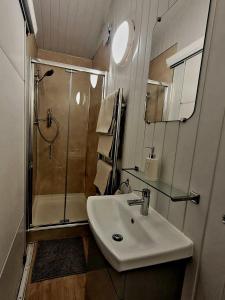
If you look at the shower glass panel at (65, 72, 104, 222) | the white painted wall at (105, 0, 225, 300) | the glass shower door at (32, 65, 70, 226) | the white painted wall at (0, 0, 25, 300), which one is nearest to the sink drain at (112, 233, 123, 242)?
the white painted wall at (105, 0, 225, 300)

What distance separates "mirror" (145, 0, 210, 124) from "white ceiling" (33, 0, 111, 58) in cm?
124

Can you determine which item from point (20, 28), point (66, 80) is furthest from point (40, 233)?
point (66, 80)

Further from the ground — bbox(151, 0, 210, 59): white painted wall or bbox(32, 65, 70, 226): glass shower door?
bbox(151, 0, 210, 59): white painted wall

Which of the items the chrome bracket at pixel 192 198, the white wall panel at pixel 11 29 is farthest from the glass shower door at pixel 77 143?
the chrome bracket at pixel 192 198

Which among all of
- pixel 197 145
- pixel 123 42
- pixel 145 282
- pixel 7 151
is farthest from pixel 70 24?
pixel 145 282

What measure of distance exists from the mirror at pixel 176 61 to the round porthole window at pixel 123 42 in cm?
37

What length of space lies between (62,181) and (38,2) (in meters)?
2.29

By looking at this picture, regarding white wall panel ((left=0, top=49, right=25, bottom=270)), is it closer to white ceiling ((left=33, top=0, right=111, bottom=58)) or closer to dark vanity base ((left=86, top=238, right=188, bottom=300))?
dark vanity base ((left=86, top=238, right=188, bottom=300))

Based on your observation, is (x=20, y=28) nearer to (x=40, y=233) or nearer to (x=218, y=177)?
(x=218, y=177)

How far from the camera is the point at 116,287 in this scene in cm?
76

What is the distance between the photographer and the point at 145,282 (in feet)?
2.48

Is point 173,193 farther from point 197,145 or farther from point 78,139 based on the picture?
point 78,139

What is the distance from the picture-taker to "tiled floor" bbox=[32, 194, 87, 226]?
7.32 feet

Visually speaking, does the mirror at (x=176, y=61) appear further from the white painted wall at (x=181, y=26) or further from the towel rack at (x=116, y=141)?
the towel rack at (x=116, y=141)
